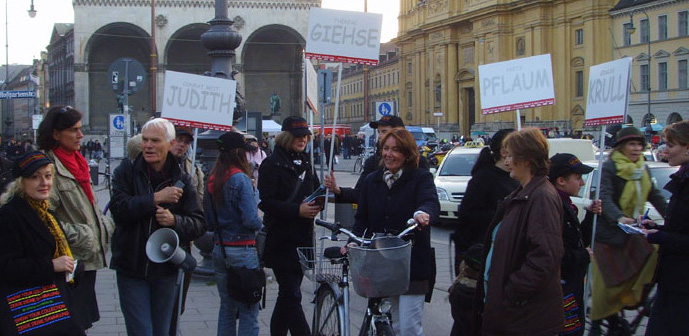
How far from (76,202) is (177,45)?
56.4m

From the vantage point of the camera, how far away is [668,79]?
52.5 meters

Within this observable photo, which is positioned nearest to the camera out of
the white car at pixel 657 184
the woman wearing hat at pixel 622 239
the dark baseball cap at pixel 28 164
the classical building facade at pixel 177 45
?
the dark baseball cap at pixel 28 164

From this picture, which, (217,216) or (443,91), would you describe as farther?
(443,91)

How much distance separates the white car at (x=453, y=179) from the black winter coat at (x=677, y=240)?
10.1m

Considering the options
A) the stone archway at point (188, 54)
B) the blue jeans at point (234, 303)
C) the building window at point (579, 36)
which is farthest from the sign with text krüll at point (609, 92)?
the building window at point (579, 36)

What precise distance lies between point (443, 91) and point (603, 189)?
221 ft

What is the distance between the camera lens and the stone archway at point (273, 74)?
5975cm

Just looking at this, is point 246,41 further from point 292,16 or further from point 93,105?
point 93,105

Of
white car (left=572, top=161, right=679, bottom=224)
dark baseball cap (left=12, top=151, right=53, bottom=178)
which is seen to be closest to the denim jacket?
dark baseball cap (left=12, top=151, right=53, bottom=178)

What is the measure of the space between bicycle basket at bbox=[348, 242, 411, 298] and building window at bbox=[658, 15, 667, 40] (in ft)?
175

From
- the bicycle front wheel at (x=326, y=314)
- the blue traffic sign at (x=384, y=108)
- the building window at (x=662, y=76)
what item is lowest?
the bicycle front wheel at (x=326, y=314)

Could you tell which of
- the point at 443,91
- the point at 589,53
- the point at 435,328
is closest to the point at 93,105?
the point at 443,91

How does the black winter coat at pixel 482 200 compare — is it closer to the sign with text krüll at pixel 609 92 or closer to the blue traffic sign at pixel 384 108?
the sign with text krüll at pixel 609 92

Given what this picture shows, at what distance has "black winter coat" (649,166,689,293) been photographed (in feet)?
16.2
